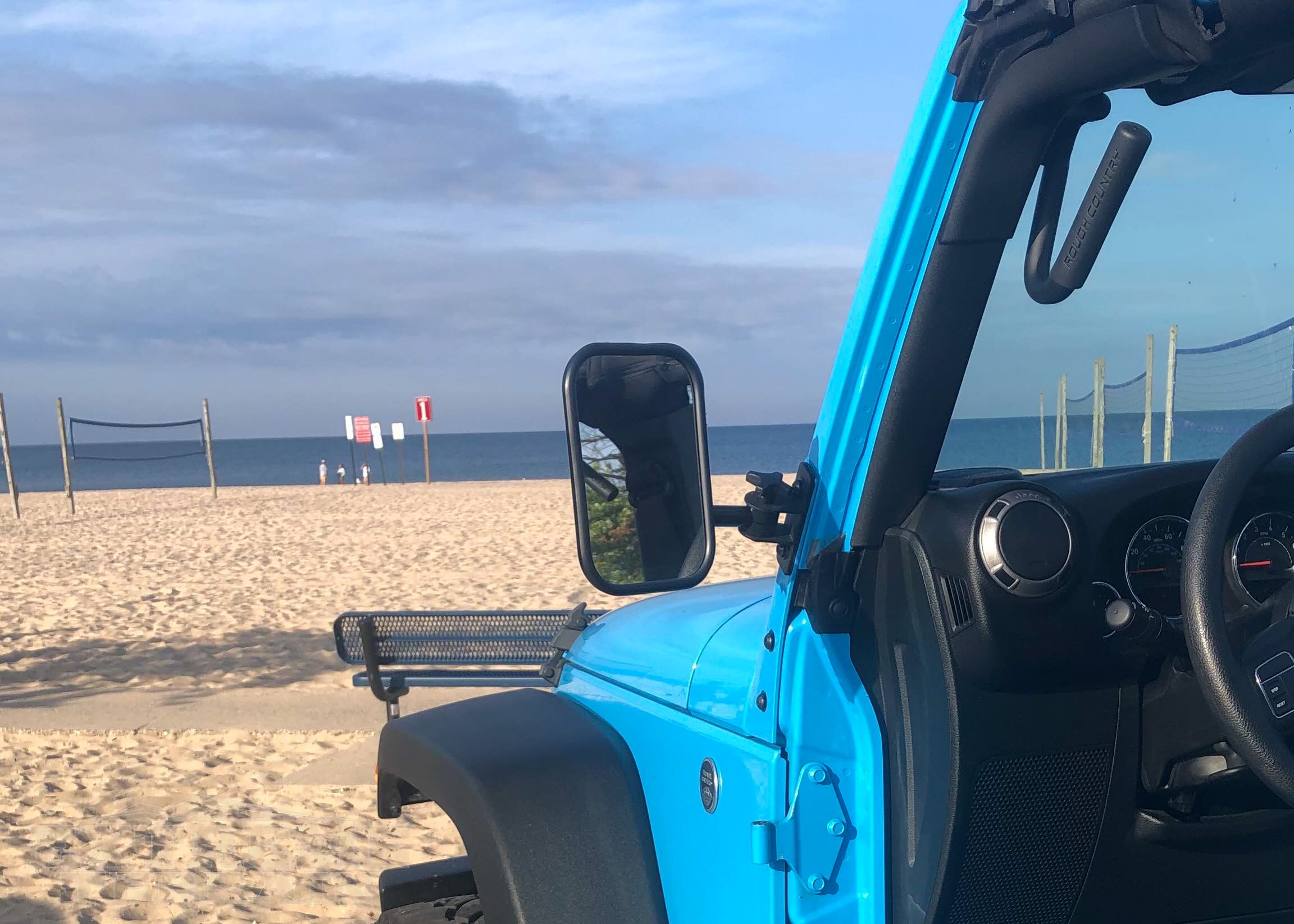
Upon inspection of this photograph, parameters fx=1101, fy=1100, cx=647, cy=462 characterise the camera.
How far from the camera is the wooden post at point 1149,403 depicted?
1611mm

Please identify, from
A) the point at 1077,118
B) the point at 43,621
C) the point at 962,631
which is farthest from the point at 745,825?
the point at 43,621

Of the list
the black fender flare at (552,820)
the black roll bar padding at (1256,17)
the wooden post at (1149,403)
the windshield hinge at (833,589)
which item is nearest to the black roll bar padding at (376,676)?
the black fender flare at (552,820)

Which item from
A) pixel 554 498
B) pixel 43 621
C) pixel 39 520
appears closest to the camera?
pixel 43 621

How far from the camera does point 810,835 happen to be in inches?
61.3

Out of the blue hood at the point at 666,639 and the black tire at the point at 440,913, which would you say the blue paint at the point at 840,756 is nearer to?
the blue hood at the point at 666,639

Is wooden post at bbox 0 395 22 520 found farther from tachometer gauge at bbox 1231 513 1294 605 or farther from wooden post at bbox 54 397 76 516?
tachometer gauge at bbox 1231 513 1294 605

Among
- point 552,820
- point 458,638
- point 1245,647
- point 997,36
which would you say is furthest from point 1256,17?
point 458,638

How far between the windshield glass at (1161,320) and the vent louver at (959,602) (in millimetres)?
232

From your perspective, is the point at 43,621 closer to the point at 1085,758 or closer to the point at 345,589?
the point at 345,589

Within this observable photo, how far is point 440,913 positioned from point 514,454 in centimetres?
8946

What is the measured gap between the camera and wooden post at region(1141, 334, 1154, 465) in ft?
5.29

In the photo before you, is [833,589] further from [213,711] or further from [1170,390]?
[213,711]

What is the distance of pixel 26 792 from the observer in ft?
18.6

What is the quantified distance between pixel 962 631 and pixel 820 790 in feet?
1.08
